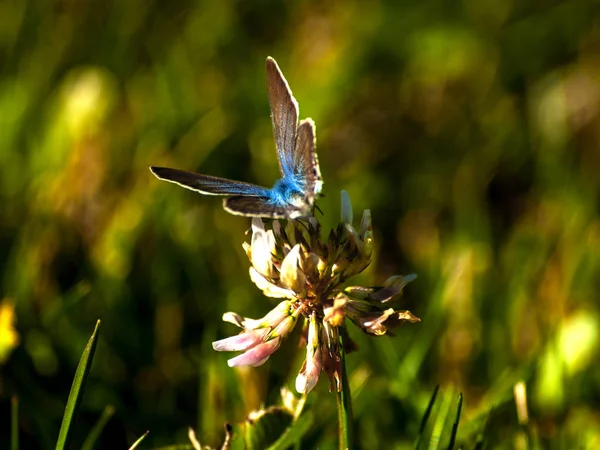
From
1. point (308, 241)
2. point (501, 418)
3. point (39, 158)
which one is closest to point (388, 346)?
point (501, 418)

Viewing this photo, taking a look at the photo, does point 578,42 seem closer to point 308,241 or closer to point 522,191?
point 522,191

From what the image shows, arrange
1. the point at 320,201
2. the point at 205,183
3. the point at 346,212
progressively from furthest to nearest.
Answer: the point at 320,201 < the point at 346,212 < the point at 205,183

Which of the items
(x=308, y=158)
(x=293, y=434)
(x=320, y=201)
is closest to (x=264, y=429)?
(x=293, y=434)

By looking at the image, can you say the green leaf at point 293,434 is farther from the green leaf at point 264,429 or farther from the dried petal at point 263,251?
the dried petal at point 263,251

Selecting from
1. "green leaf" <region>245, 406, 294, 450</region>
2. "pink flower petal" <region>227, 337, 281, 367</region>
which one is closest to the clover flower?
"pink flower petal" <region>227, 337, 281, 367</region>

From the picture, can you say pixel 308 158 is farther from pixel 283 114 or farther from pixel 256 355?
pixel 256 355

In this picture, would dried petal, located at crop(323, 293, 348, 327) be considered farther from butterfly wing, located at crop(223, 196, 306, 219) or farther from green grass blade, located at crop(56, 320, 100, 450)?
green grass blade, located at crop(56, 320, 100, 450)
